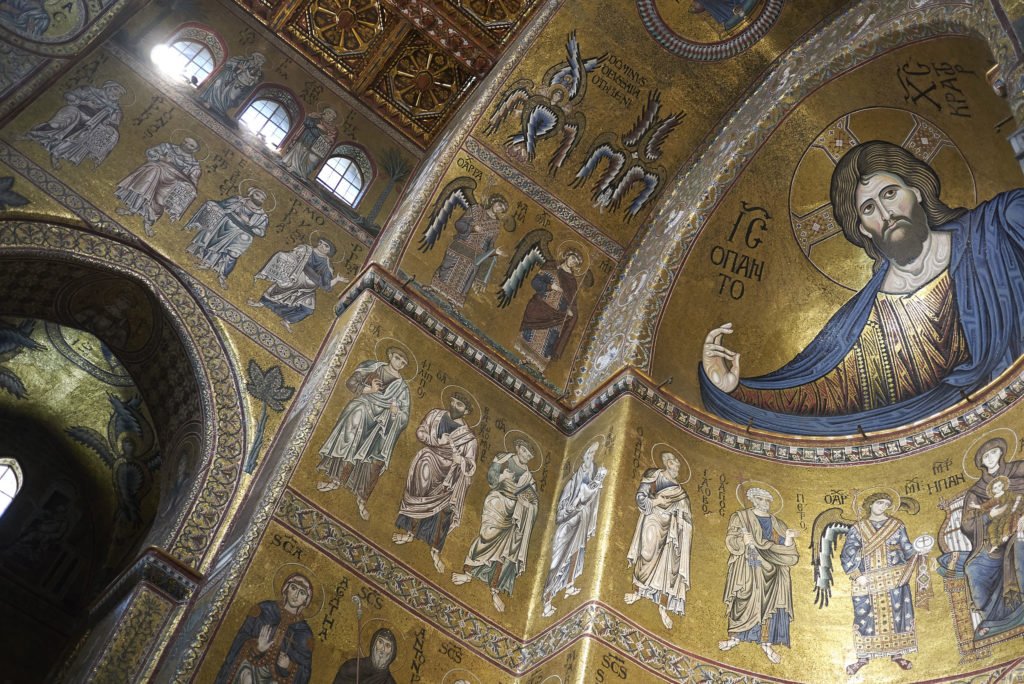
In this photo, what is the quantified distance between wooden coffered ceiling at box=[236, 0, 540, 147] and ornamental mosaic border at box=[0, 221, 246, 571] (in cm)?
417

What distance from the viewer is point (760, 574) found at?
31.2ft

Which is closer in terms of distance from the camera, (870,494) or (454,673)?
(454,673)

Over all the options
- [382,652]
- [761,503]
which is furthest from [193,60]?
[761,503]

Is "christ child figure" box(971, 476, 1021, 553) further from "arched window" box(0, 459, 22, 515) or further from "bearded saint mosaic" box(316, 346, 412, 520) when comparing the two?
"arched window" box(0, 459, 22, 515)

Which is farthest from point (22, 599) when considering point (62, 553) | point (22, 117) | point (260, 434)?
point (22, 117)

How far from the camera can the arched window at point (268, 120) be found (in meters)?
13.1

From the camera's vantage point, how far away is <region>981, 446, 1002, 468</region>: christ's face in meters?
8.98

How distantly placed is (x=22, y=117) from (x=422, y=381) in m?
5.26

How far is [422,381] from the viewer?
10242 millimetres

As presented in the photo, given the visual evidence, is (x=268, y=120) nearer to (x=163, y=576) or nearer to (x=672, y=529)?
(x=163, y=576)

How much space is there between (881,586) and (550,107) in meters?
6.32

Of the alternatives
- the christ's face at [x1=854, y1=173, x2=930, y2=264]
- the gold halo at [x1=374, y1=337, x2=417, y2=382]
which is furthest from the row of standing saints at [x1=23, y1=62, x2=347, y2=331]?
the christ's face at [x1=854, y1=173, x2=930, y2=264]

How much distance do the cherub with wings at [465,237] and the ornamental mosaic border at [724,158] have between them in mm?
1515

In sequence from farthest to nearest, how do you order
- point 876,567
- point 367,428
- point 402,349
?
point 402,349 < point 367,428 < point 876,567
